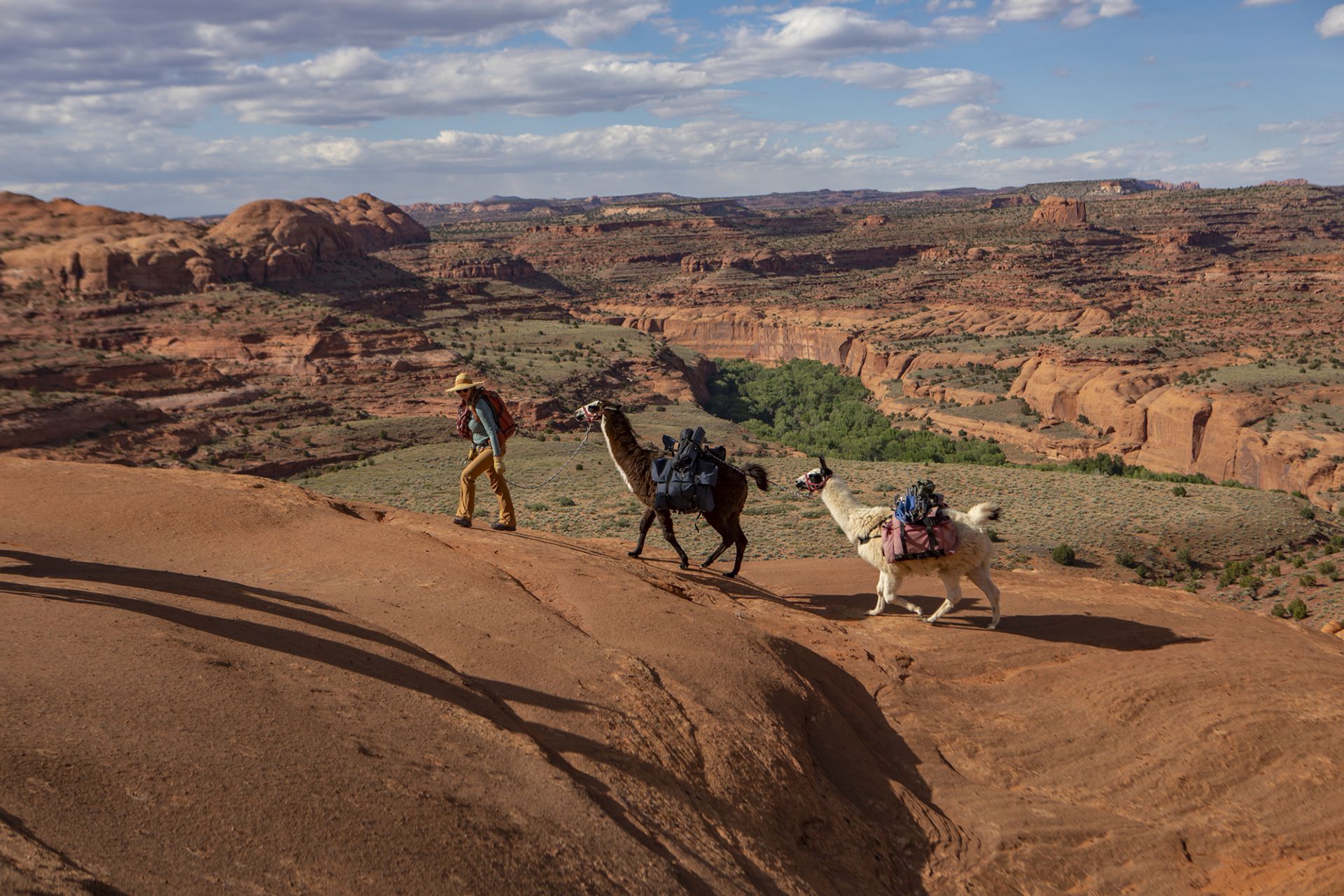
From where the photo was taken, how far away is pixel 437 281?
95.1 meters

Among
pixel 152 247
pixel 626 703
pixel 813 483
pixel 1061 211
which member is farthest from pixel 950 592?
pixel 1061 211

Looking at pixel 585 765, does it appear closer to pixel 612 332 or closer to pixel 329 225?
pixel 612 332

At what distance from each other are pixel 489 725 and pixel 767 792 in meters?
2.24

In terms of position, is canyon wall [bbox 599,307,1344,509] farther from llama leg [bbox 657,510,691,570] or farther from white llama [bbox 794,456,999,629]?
llama leg [bbox 657,510,691,570]

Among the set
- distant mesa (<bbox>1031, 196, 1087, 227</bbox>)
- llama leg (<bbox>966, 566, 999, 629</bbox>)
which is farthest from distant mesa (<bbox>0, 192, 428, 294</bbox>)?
distant mesa (<bbox>1031, 196, 1087, 227</bbox>)

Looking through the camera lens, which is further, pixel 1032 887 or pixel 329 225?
pixel 329 225

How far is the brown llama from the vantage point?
1359 centimetres

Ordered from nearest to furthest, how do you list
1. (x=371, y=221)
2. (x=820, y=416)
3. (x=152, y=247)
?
(x=152, y=247) < (x=820, y=416) < (x=371, y=221)

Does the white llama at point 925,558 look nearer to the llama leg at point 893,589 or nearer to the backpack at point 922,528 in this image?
the llama leg at point 893,589

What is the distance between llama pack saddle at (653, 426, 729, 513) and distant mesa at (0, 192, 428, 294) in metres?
67.4

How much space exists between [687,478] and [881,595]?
10.4ft

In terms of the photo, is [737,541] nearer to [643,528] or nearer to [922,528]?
[643,528]

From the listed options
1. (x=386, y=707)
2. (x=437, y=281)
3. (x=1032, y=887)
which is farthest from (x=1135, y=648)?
(x=437, y=281)

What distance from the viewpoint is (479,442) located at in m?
13.6
